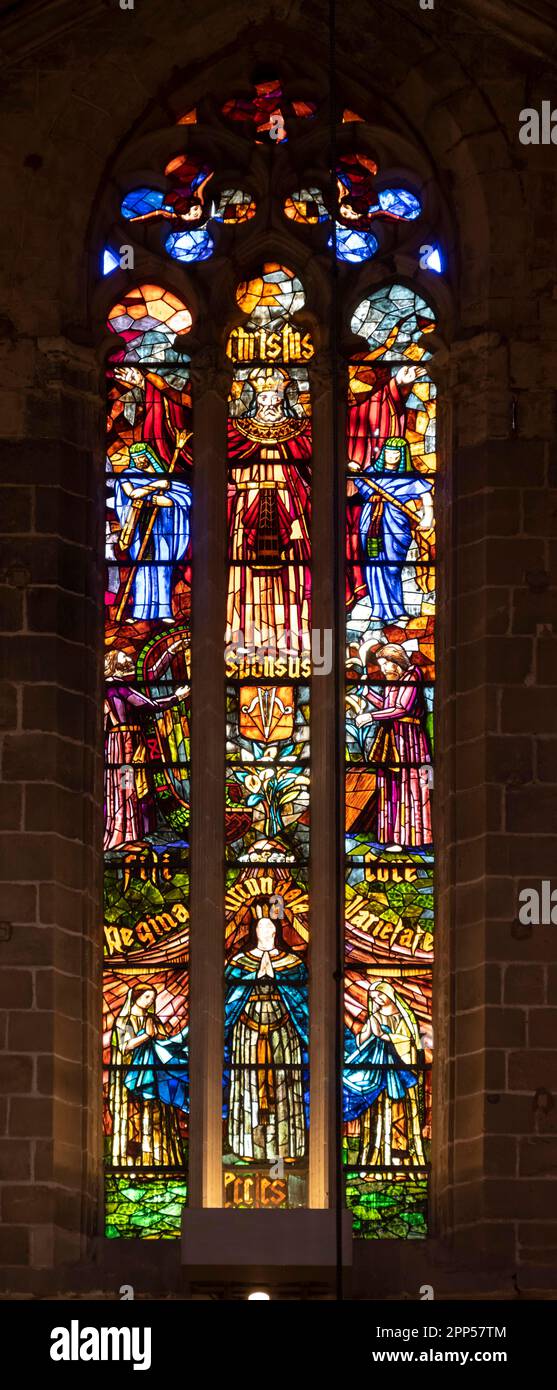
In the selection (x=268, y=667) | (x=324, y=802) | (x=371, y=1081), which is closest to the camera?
(x=371, y=1081)

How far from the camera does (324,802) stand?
20.2 m

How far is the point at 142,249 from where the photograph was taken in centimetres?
2122

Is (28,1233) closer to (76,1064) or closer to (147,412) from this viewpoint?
(76,1064)

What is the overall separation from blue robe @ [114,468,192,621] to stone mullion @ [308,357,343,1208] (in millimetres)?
621

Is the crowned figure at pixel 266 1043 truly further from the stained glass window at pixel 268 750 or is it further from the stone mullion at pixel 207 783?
the stone mullion at pixel 207 783

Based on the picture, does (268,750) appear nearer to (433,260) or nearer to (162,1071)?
(162,1071)

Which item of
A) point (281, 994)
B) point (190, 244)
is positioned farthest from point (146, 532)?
point (281, 994)

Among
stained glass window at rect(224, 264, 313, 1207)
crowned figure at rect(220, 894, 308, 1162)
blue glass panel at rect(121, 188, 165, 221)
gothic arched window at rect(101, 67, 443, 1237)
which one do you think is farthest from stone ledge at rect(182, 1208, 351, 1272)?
blue glass panel at rect(121, 188, 165, 221)

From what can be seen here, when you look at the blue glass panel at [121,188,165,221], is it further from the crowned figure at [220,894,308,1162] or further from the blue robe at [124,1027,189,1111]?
the blue robe at [124,1027,189,1111]

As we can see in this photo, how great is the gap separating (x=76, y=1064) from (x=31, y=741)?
4.79 ft

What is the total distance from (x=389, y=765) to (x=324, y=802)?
411mm
